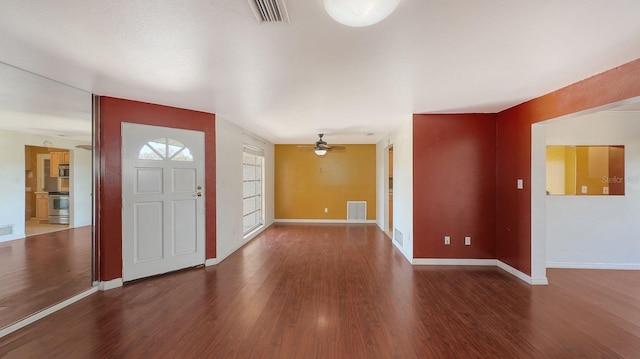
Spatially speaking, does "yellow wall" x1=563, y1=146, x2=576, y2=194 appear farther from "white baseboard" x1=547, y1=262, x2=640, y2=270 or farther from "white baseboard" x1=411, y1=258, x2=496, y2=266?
"white baseboard" x1=411, y1=258, x2=496, y2=266

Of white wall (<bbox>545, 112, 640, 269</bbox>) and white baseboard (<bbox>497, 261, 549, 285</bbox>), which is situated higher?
white wall (<bbox>545, 112, 640, 269</bbox>)

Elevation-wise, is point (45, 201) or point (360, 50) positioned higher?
point (360, 50)

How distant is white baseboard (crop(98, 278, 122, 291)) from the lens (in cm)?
300

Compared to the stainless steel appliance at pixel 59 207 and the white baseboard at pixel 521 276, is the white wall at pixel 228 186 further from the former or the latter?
the white baseboard at pixel 521 276

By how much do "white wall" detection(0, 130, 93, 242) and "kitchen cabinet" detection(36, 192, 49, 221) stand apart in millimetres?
167

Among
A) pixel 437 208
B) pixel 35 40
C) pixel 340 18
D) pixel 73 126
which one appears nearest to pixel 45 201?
pixel 73 126

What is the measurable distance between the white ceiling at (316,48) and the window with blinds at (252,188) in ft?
9.48

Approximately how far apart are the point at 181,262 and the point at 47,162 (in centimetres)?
197

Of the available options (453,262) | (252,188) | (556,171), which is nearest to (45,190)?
(252,188)

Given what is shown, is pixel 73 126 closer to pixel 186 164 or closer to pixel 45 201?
pixel 45 201

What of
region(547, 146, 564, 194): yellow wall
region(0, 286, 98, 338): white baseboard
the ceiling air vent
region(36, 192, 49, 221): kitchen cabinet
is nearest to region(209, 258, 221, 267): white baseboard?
region(0, 286, 98, 338): white baseboard

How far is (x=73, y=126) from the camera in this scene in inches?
114

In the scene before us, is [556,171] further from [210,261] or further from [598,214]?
[210,261]

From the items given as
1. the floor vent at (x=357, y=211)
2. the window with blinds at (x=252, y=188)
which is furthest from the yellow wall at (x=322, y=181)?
the window with blinds at (x=252, y=188)
